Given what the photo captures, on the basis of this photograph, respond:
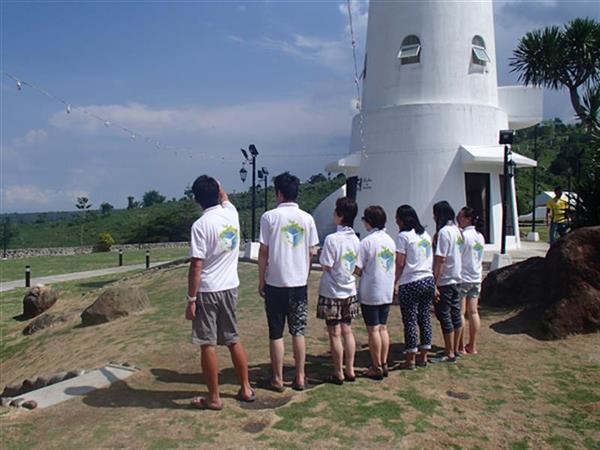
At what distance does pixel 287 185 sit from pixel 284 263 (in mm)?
689

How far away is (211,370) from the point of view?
461cm

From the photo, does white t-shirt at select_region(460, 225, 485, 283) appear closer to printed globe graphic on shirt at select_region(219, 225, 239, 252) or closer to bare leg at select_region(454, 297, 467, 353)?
bare leg at select_region(454, 297, 467, 353)

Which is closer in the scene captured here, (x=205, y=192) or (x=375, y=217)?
(x=205, y=192)

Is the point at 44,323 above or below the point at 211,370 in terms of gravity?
below

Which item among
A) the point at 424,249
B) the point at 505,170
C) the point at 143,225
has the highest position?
the point at 505,170

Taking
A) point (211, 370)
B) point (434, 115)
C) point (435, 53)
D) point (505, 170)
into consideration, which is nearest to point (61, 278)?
point (434, 115)

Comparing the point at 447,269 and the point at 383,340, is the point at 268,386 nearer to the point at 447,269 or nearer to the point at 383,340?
the point at 383,340

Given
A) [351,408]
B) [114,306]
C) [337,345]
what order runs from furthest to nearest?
[114,306], [337,345], [351,408]

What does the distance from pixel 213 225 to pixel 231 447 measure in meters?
1.67

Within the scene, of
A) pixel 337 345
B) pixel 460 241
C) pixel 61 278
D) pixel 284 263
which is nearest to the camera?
pixel 284 263

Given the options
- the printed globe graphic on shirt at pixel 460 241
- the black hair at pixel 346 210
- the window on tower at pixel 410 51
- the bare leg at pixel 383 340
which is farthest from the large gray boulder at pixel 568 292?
the window on tower at pixel 410 51

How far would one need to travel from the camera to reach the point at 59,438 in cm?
432

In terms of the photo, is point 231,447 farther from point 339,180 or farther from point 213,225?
point 339,180

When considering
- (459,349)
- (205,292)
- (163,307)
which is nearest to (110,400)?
(205,292)
